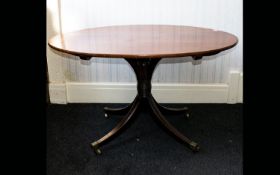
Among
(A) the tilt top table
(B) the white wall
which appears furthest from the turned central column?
(B) the white wall

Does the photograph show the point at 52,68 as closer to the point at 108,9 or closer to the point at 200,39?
the point at 108,9

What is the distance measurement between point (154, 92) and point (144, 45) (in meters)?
0.97

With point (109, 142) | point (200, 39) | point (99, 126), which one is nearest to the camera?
point (200, 39)

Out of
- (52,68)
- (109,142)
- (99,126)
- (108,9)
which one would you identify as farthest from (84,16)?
(109,142)

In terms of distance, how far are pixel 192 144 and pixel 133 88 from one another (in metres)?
0.82

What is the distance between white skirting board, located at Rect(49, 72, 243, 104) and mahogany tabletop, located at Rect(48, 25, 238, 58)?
596mm

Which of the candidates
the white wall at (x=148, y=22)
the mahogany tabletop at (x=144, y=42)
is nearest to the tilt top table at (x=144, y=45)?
the mahogany tabletop at (x=144, y=42)

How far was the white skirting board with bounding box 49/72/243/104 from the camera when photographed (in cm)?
252

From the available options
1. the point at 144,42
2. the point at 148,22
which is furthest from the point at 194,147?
the point at 148,22

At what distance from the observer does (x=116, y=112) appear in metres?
2.31

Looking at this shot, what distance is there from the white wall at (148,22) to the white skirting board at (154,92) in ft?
0.13

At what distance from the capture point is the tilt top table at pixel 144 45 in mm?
1495

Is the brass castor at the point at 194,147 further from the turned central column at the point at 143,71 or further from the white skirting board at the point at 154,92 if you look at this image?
the white skirting board at the point at 154,92

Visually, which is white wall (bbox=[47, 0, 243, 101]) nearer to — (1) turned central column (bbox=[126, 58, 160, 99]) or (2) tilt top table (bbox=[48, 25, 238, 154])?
(2) tilt top table (bbox=[48, 25, 238, 154])
